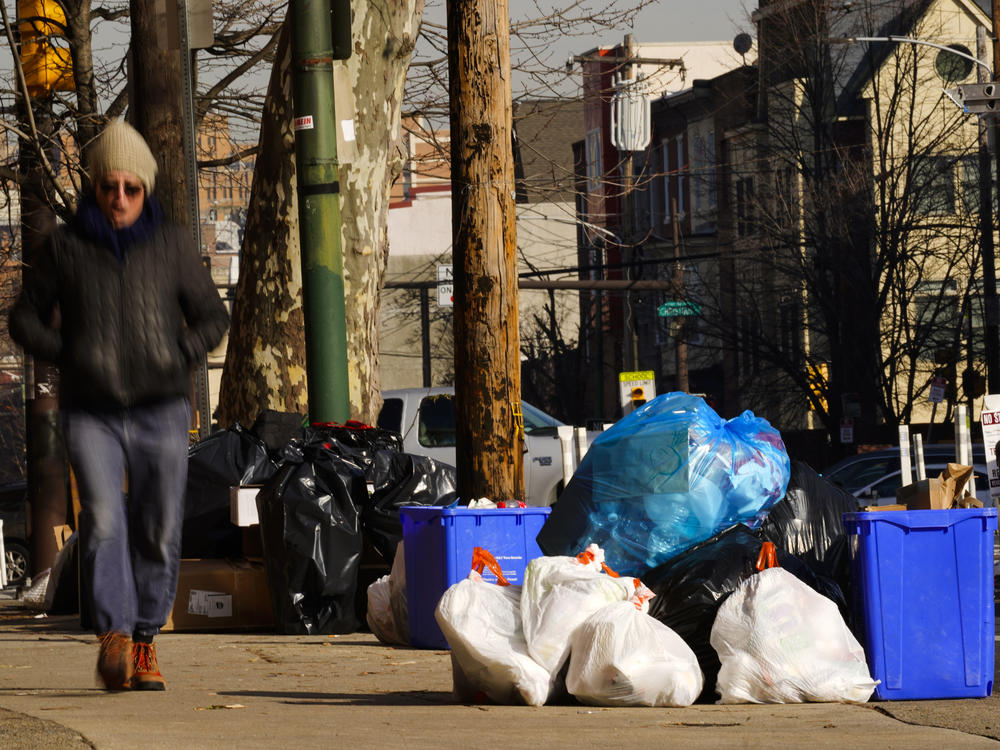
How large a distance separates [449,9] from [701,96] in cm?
4399

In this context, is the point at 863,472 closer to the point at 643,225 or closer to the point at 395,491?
the point at 395,491

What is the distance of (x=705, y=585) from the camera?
6.03m

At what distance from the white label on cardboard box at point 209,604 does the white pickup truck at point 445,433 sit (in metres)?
7.00

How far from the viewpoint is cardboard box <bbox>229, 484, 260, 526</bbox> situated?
936cm

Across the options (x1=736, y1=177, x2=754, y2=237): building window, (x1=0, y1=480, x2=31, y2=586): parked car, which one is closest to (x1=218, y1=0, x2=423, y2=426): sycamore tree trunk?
(x1=0, y1=480, x2=31, y2=586): parked car

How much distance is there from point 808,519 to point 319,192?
3260 mm

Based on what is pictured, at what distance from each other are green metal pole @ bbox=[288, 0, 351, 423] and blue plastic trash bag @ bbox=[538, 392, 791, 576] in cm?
263

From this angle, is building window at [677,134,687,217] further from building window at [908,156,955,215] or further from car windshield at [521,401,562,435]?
car windshield at [521,401,562,435]

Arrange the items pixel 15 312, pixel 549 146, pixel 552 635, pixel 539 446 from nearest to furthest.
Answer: pixel 15 312, pixel 552 635, pixel 539 446, pixel 549 146

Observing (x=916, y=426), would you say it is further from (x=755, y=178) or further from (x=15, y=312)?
(x=15, y=312)

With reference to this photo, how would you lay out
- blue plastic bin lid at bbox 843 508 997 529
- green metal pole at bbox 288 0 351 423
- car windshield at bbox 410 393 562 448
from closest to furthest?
1. blue plastic bin lid at bbox 843 508 997 529
2. green metal pole at bbox 288 0 351 423
3. car windshield at bbox 410 393 562 448

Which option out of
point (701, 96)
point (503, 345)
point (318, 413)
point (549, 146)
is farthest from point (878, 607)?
point (549, 146)

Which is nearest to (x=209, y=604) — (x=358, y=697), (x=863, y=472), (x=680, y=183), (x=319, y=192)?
(x=319, y=192)

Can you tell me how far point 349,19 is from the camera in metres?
9.14
